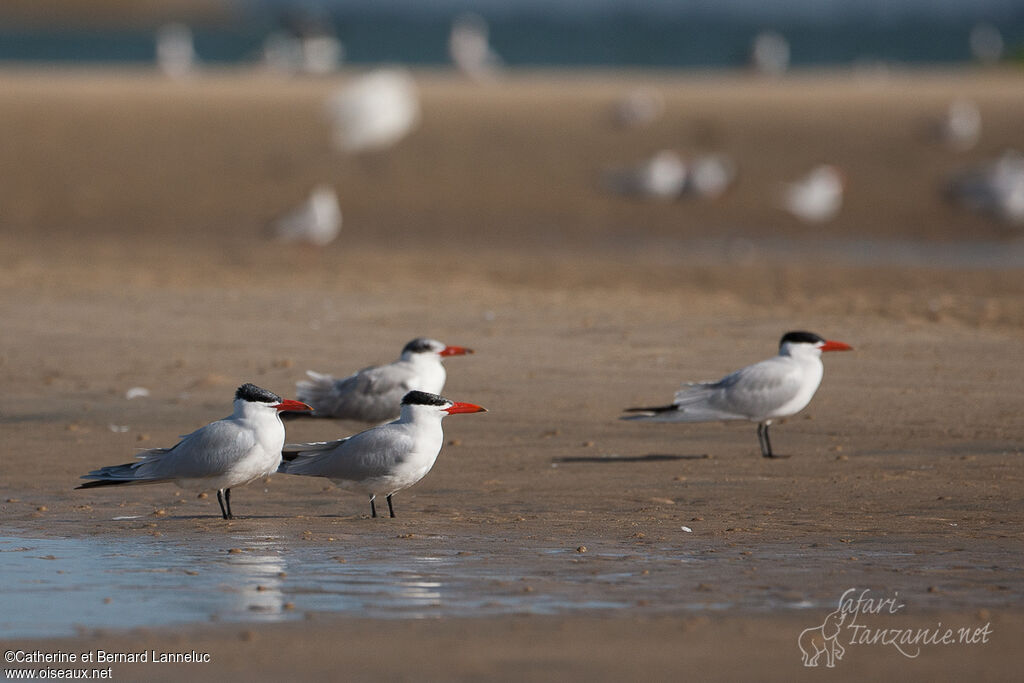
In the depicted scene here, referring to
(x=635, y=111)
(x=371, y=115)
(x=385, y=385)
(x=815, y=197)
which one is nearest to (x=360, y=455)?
(x=385, y=385)

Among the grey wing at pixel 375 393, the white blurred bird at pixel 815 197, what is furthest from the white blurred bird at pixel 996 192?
the grey wing at pixel 375 393

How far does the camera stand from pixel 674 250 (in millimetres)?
20172

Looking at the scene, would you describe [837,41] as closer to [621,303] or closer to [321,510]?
[621,303]

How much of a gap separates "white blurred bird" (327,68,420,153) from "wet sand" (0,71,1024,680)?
Answer: 17.6 inches

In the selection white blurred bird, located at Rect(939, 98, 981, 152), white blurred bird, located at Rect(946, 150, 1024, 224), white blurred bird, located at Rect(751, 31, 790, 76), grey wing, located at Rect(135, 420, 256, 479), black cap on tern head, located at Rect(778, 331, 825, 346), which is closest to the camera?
grey wing, located at Rect(135, 420, 256, 479)

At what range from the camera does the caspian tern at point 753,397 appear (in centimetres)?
934

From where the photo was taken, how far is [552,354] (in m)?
11.9

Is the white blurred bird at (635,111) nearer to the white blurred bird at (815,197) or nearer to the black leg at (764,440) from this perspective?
the white blurred bird at (815,197)

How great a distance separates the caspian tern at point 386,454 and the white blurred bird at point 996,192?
14053mm

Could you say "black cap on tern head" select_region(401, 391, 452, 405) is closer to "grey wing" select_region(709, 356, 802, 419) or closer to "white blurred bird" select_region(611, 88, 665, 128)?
"grey wing" select_region(709, 356, 802, 419)

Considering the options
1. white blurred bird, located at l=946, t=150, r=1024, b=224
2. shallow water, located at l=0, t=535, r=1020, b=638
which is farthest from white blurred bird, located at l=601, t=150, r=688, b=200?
shallow water, located at l=0, t=535, r=1020, b=638

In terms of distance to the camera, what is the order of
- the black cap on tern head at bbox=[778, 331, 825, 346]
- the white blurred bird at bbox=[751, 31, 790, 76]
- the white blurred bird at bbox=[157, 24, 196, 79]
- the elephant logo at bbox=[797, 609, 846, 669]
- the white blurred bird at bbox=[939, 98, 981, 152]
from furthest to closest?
the white blurred bird at bbox=[751, 31, 790, 76]
the white blurred bird at bbox=[157, 24, 196, 79]
the white blurred bird at bbox=[939, 98, 981, 152]
the black cap on tern head at bbox=[778, 331, 825, 346]
the elephant logo at bbox=[797, 609, 846, 669]

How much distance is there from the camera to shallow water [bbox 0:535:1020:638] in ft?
20.2

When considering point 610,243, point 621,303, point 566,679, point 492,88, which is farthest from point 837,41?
point 566,679
